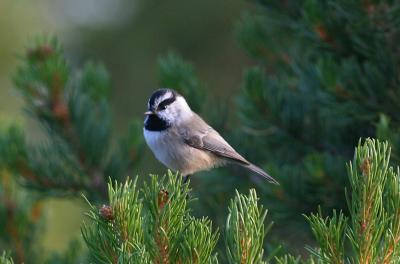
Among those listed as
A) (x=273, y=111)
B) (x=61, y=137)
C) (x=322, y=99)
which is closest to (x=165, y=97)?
(x=61, y=137)

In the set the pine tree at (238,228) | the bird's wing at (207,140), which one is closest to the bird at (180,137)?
the bird's wing at (207,140)

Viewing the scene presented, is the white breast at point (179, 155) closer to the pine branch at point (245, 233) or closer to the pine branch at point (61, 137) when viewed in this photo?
the pine branch at point (61, 137)

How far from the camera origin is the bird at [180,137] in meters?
3.27

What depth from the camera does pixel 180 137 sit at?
3521 mm

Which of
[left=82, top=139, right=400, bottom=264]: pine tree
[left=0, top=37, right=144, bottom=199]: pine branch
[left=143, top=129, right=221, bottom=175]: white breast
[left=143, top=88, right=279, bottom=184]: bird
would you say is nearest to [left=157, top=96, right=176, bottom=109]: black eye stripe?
[left=143, top=88, right=279, bottom=184]: bird

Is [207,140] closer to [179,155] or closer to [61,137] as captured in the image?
[179,155]

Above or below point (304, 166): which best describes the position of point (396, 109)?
above

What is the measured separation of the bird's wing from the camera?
3.05 m

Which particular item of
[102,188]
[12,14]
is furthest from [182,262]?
[12,14]

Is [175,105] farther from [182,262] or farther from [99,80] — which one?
[182,262]

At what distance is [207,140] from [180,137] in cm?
16

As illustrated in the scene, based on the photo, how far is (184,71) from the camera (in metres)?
3.03

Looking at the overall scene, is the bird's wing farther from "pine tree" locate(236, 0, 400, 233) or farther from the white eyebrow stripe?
the white eyebrow stripe

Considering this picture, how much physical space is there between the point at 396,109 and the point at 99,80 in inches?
56.4
